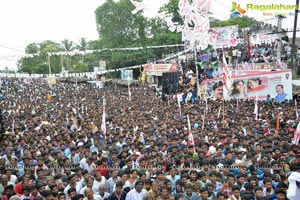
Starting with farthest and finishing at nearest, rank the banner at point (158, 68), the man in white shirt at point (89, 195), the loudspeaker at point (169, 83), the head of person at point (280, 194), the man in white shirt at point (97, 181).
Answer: the banner at point (158, 68)
the loudspeaker at point (169, 83)
the man in white shirt at point (97, 181)
the man in white shirt at point (89, 195)
the head of person at point (280, 194)

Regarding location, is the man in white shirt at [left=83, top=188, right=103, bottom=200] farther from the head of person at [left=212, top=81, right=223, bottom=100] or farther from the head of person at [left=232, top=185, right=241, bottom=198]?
the head of person at [left=212, top=81, right=223, bottom=100]

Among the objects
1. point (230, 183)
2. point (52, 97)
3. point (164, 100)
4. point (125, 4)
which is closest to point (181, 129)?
point (230, 183)

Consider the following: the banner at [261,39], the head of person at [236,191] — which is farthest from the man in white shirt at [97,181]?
the banner at [261,39]

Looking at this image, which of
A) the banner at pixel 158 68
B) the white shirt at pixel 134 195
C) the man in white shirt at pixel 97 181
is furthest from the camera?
the banner at pixel 158 68

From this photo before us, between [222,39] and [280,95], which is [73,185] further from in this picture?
[222,39]

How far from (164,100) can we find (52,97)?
Answer: 10.4 metres

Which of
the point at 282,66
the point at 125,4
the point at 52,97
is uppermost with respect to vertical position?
the point at 125,4

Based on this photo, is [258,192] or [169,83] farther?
[169,83]

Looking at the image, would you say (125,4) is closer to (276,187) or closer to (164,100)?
(164,100)

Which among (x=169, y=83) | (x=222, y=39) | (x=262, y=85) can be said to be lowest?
(x=169, y=83)

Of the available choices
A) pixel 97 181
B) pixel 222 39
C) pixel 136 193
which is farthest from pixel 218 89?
pixel 136 193

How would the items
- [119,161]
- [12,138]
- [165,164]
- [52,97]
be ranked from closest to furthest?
[165,164]
[119,161]
[12,138]
[52,97]

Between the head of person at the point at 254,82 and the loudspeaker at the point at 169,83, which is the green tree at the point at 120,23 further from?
the head of person at the point at 254,82

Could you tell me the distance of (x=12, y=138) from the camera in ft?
37.2
